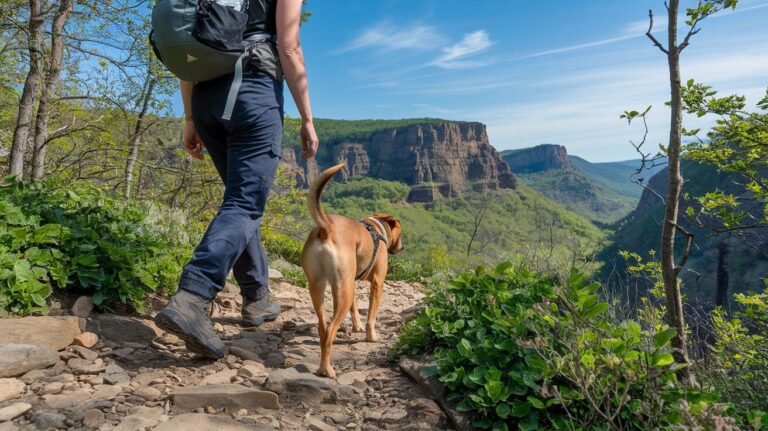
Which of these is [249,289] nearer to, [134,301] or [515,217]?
[134,301]

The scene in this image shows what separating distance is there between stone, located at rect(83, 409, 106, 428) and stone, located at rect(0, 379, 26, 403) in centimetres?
47

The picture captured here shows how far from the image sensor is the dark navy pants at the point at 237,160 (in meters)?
2.73

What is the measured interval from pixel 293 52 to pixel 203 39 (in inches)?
20.8

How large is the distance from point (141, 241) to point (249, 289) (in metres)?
1.03

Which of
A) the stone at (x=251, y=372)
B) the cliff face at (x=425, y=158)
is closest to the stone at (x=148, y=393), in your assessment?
the stone at (x=251, y=372)

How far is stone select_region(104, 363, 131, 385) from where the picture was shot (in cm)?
257

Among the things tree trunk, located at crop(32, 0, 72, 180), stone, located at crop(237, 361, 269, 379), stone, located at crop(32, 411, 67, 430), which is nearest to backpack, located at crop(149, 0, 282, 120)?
stone, located at crop(237, 361, 269, 379)

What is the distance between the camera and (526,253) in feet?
14.7

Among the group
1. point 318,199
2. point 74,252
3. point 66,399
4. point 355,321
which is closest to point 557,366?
point 318,199

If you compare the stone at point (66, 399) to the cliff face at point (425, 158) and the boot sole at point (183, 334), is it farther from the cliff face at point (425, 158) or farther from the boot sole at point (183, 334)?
the cliff face at point (425, 158)

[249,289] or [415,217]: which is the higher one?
[249,289]

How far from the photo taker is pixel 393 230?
4.93 metres

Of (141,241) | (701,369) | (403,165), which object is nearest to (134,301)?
(141,241)

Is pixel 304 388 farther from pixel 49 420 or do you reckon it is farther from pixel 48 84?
pixel 48 84
